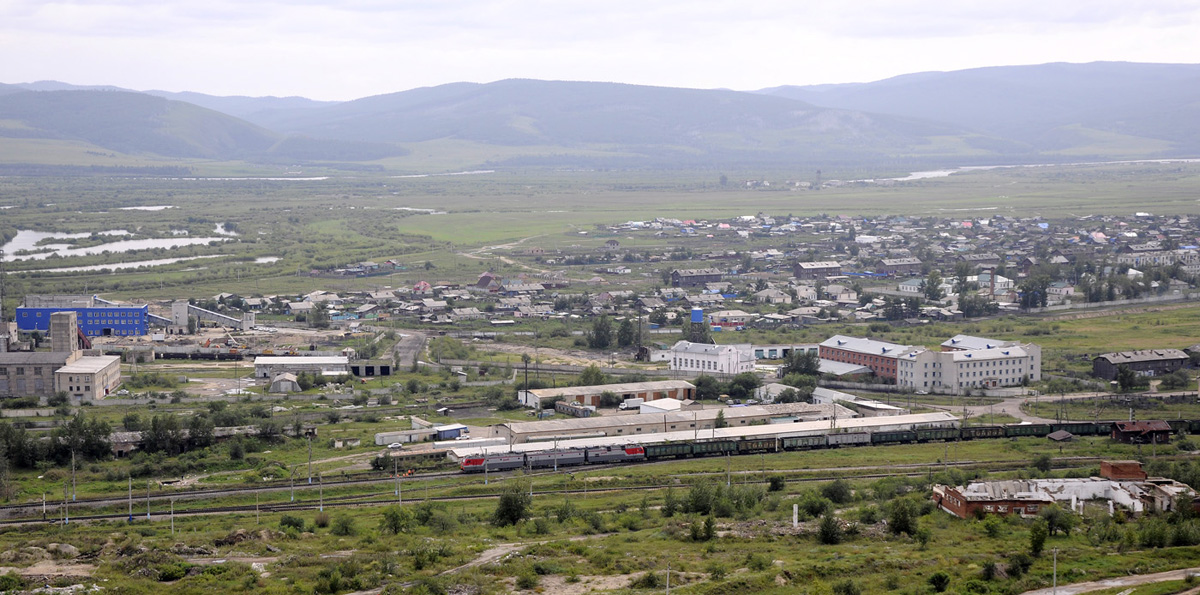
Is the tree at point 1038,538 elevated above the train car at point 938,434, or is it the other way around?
the tree at point 1038,538

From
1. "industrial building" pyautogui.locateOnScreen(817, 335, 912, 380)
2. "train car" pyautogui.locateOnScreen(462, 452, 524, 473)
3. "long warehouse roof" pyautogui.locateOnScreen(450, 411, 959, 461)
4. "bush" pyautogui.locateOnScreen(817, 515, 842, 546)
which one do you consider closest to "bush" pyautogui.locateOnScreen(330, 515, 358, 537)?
"train car" pyautogui.locateOnScreen(462, 452, 524, 473)

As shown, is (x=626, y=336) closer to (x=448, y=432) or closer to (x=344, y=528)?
(x=448, y=432)

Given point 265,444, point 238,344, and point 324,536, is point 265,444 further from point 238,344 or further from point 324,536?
point 238,344

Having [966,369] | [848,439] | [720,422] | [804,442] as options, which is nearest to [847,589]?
[804,442]

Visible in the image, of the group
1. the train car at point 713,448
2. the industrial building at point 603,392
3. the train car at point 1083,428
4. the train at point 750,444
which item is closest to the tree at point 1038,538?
the train car at point 713,448

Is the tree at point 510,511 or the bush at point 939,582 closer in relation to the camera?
the bush at point 939,582

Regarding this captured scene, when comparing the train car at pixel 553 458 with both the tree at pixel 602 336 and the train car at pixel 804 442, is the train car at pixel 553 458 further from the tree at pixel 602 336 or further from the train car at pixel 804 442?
the tree at pixel 602 336

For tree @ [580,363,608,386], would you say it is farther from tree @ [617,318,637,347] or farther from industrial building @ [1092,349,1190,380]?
industrial building @ [1092,349,1190,380]
